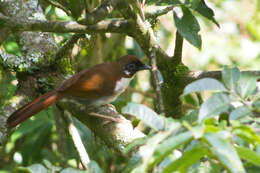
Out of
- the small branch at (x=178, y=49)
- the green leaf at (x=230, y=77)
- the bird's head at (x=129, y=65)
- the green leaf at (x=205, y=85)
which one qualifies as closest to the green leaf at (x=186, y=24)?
the small branch at (x=178, y=49)

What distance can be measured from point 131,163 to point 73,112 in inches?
60.4

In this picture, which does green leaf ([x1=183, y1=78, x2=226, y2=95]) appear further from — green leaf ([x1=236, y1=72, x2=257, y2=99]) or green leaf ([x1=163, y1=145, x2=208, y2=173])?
green leaf ([x1=163, y1=145, x2=208, y2=173])

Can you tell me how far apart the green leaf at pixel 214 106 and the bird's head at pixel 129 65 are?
6.63 feet

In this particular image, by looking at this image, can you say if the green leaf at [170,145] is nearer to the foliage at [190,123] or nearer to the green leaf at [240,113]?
the foliage at [190,123]

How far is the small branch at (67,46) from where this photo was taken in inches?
119

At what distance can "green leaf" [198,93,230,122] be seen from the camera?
136 cm

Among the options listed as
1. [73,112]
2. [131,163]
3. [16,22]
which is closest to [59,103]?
[73,112]

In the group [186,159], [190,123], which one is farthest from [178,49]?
[186,159]

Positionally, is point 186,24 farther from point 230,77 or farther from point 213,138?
point 213,138

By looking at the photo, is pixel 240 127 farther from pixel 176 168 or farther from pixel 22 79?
pixel 22 79

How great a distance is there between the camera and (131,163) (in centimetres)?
157

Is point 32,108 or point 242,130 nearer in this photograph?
point 242,130

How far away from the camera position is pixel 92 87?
3186 millimetres

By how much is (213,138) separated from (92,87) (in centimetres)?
211
